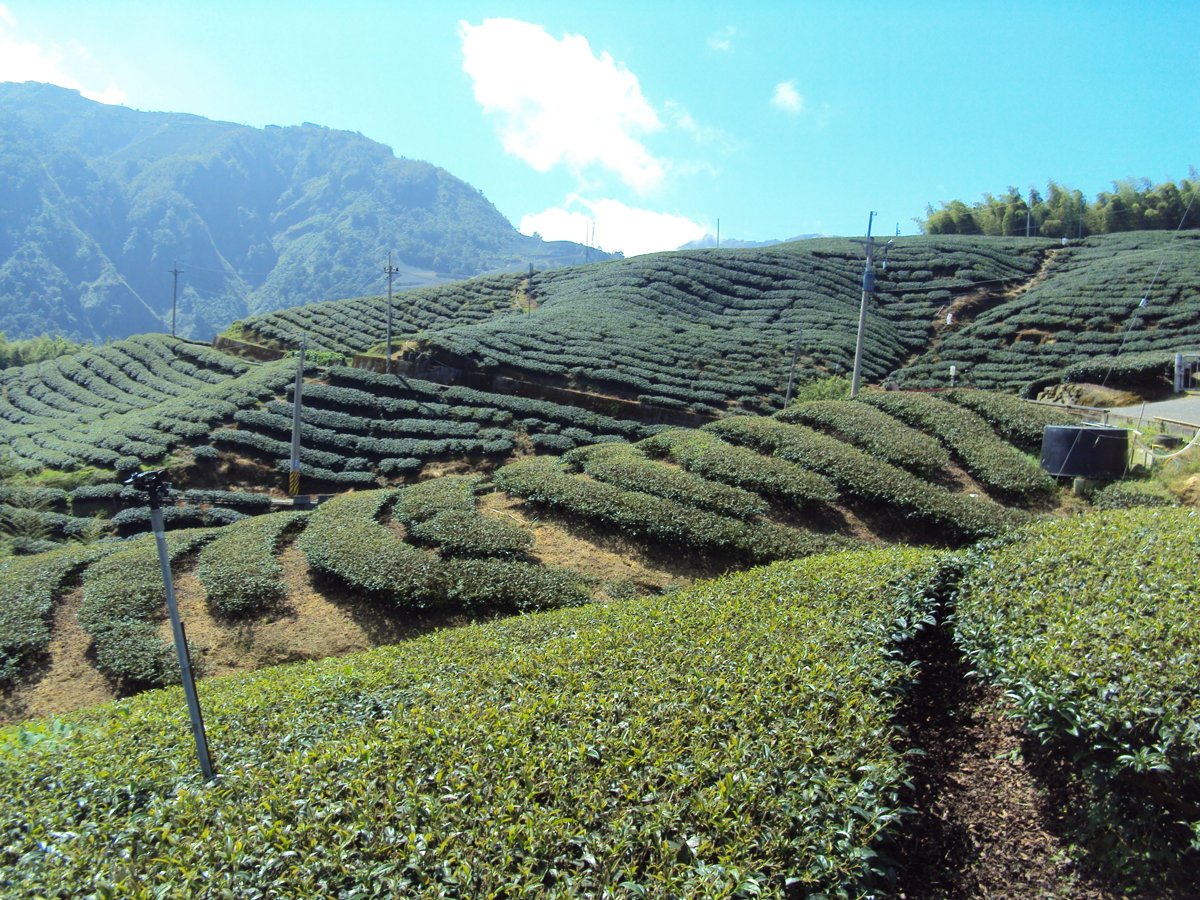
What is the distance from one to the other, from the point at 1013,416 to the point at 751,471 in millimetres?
7053

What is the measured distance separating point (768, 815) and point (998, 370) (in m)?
41.6

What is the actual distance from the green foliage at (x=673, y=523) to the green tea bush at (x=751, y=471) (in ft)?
3.56

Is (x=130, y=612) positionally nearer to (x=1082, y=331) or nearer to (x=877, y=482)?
(x=877, y=482)

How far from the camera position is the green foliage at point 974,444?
15703mm

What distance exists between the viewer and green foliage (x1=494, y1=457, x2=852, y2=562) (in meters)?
14.0

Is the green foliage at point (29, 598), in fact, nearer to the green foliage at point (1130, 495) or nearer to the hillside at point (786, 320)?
the green foliage at point (1130, 495)

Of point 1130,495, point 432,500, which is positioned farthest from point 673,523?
point 1130,495

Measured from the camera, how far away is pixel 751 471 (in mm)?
15914

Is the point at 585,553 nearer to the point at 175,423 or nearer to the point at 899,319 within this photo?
the point at 175,423

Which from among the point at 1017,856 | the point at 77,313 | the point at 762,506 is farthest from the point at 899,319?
the point at 77,313

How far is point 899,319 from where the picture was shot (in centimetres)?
5388

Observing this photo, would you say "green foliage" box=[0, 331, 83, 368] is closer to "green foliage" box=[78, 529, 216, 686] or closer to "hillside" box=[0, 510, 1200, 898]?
"green foliage" box=[78, 529, 216, 686]

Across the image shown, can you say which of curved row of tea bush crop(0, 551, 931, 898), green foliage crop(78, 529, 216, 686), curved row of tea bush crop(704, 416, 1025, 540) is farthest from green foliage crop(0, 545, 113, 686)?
curved row of tea bush crop(704, 416, 1025, 540)

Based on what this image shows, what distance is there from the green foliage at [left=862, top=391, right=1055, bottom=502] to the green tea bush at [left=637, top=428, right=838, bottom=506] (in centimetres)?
345
